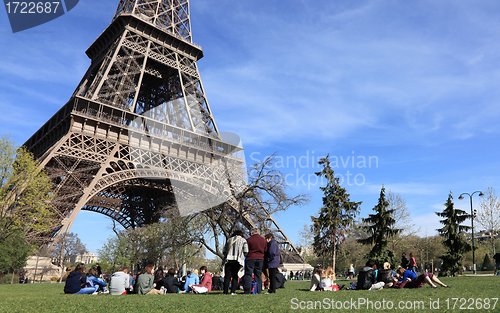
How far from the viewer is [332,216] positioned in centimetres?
2834

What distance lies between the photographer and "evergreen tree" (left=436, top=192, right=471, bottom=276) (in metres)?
24.0

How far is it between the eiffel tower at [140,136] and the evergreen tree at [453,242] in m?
12.6

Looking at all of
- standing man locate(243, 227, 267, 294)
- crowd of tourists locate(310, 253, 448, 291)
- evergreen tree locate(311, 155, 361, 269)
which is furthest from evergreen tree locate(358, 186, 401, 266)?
standing man locate(243, 227, 267, 294)

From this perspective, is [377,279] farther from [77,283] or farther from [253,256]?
[77,283]

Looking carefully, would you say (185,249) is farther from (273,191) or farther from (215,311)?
(215,311)

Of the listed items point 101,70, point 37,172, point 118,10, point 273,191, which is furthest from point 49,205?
point 118,10

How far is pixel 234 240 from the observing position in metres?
9.05

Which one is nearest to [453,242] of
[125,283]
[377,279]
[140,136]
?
[377,279]

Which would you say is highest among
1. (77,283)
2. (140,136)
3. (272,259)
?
(140,136)

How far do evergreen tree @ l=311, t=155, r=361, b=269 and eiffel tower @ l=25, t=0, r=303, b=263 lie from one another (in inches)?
152

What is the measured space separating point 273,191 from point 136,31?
928 inches

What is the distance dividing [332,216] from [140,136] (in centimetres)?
1860

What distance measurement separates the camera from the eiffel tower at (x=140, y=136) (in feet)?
82.3

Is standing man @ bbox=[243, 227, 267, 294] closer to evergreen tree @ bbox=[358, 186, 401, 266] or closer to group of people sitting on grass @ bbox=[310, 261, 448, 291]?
group of people sitting on grass @ bbox=[310, 261, 448, 291]
